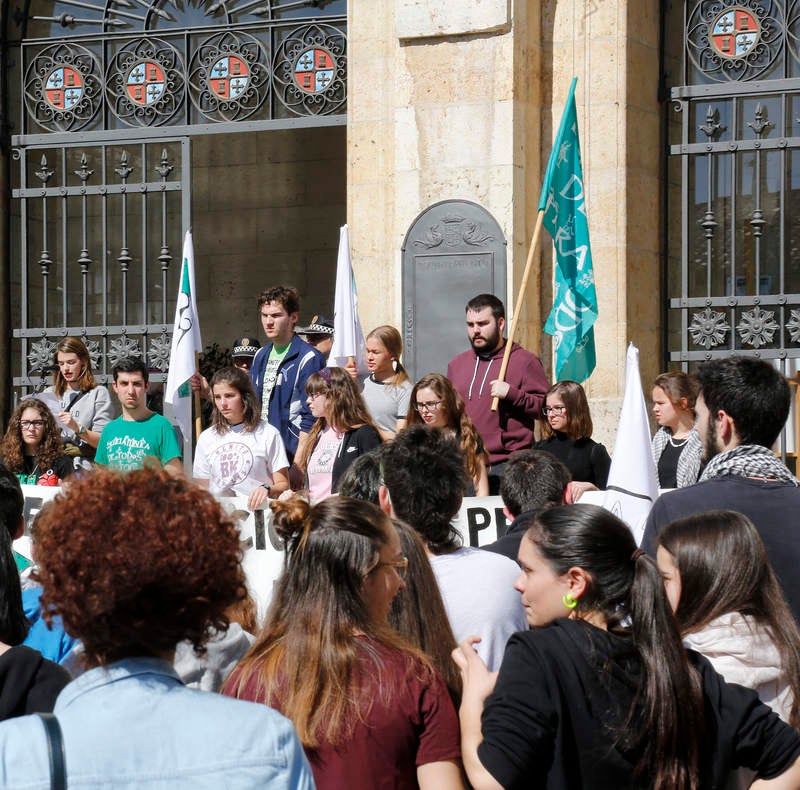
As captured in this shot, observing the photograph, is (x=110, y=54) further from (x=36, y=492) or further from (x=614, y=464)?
(x=614, y=464)

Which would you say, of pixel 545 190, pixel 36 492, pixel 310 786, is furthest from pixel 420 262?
pixel 310 786

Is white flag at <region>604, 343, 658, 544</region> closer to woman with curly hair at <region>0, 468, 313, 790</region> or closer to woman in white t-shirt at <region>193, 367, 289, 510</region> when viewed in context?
woman in white t-shirt at <region>193, 367, 289, 510</region>

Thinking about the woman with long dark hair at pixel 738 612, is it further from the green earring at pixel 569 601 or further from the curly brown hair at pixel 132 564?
the curly brown hair at pixel 132 564

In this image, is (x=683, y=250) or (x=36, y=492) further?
(x=683, y=250)

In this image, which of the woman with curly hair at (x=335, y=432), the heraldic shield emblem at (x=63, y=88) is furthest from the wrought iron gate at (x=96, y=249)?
the woman with curly hair at (x=335, y=432)

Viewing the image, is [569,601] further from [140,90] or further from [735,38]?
[140,90]

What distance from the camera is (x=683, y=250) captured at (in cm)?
956

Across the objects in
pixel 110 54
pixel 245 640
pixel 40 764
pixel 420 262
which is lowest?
pixel 245 640

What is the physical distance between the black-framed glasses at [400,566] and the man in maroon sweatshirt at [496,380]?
449 cm

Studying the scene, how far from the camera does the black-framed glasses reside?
9.65 ft

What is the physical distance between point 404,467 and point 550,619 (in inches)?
40.2

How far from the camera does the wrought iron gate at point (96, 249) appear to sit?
34.4 feet

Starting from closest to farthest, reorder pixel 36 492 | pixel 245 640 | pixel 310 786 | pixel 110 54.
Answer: pixel 310 786
pixel 245 640
pixel 36 492
pixel 110 54

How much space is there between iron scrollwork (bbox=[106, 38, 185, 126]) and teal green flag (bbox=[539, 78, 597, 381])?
145 inches
